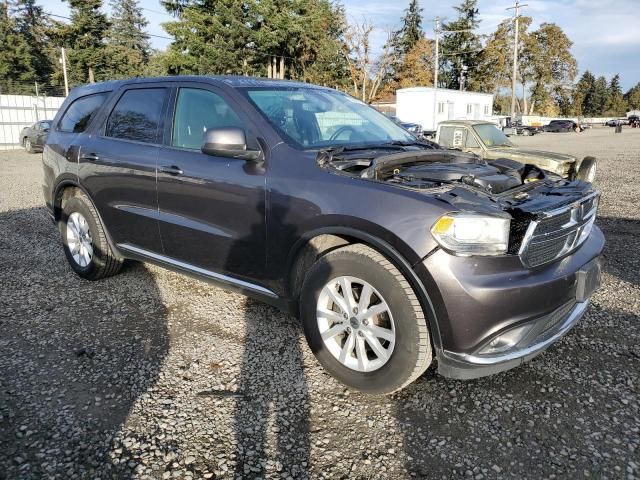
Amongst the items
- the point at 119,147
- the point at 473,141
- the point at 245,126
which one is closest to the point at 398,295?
the point at 245,126

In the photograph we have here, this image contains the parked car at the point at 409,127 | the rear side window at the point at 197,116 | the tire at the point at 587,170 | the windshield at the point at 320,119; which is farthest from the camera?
the tire at the point at 587,170

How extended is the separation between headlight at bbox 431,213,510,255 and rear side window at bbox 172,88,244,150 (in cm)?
170

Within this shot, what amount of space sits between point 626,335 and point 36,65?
201 ft

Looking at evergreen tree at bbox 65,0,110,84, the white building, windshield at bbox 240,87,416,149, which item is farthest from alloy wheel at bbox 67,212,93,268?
evergreen tree at bbox 65,0,110,84

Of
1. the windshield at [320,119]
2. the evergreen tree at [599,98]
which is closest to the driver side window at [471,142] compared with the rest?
the windshield at [320,119]

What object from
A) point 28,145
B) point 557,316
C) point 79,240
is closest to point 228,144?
point 557,316

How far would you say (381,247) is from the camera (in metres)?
2.70

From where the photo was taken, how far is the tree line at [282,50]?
38594mm

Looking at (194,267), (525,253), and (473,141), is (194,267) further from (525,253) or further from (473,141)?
(473,141)

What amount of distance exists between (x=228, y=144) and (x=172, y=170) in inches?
30.0

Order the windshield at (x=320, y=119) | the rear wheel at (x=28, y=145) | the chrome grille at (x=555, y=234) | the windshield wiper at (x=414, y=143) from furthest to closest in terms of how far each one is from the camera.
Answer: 1. the rear wheel at (x=28, y=145)
2. the windshield wiper at (x=414, y=143)
3. the windshield at (x=320, y=119)
4. the chrome grille at (x=555, y=234)

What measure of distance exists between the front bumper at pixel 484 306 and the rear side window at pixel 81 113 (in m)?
3.65

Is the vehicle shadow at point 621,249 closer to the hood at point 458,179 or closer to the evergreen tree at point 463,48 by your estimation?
the hood at point 458,179

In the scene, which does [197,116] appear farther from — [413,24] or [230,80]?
[413,24]
